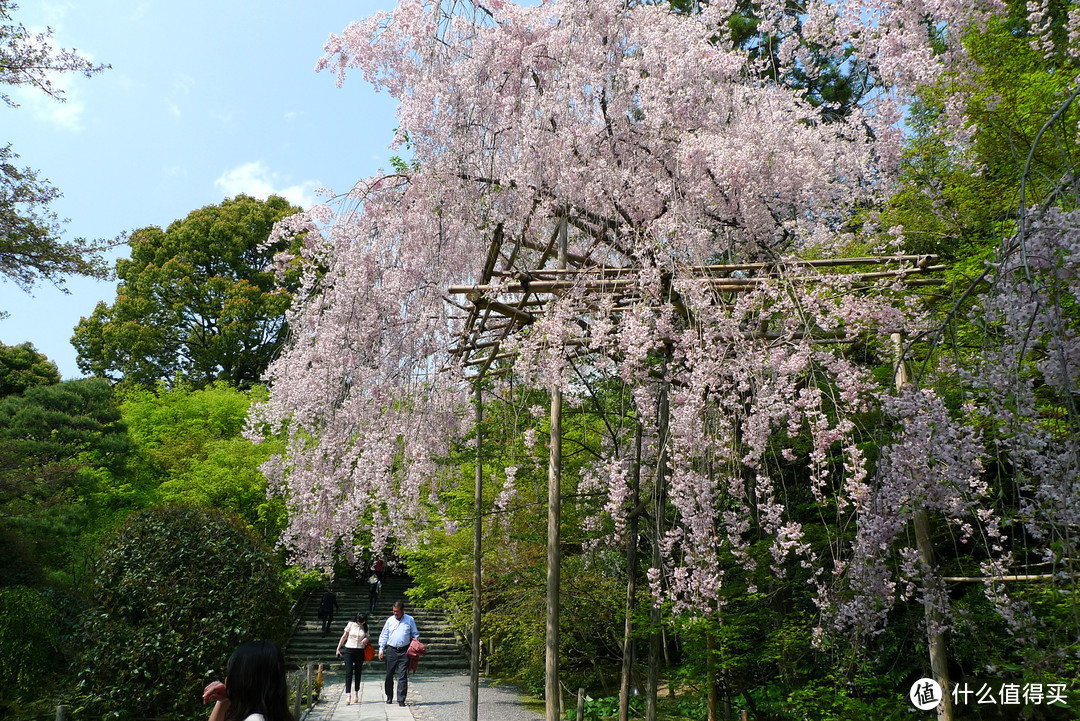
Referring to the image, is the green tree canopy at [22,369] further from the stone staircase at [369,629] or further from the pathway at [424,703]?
the pathway at [424,703]

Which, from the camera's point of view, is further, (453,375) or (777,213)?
(453,375)

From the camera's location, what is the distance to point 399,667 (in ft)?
33.2

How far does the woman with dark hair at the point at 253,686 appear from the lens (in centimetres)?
225

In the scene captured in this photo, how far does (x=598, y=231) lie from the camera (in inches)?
250

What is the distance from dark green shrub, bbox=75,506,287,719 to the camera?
20.5 ft

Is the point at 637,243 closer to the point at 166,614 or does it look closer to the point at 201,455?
the point at 166,614

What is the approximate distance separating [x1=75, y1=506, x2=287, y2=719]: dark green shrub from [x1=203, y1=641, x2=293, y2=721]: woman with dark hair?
16.1 ft

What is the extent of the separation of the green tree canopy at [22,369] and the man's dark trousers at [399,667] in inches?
563

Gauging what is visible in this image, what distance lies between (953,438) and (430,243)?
436 centimetres

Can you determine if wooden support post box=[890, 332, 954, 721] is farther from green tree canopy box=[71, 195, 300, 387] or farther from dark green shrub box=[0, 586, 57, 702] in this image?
green tree canopy box=[71, 195, 300, 387]

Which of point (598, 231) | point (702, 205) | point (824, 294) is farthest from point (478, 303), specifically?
point (824, 294)

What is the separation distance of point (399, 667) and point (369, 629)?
25.5 feet

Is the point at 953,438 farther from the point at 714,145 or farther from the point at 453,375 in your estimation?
the point at 453,375

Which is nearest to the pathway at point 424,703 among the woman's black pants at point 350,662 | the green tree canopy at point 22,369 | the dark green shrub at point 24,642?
the woman's black pants at point 350,662
